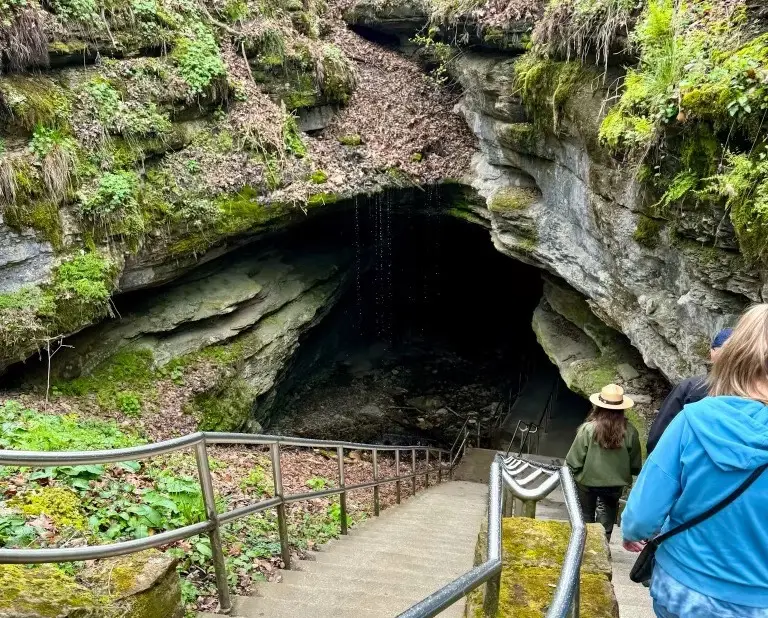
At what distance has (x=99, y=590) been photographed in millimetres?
2508

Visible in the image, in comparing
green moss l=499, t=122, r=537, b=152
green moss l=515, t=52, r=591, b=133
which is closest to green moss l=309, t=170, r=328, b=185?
green moss l=499, t=122, r=537, b=152

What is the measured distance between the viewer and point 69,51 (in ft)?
25.6

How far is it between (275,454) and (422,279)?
14.7 meters

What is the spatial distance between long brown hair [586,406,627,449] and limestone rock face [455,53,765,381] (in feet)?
7.63

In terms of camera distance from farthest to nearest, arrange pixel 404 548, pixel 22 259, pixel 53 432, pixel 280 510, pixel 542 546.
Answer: pixel 22 259 < pixel 53 432 < pixel 404 548 < pixel 280 510 < pixel 542 546

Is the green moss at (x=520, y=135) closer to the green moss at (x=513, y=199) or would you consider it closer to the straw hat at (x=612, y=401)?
the green moss at (x=513, y=199)

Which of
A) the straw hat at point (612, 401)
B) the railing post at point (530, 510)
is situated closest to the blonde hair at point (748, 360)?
the railing post at point (530, 510)

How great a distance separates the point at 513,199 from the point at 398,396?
7.01m

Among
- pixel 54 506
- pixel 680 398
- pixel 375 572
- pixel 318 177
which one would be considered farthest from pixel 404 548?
pixel 318 177

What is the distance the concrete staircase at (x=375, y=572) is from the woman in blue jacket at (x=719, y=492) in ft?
5.61

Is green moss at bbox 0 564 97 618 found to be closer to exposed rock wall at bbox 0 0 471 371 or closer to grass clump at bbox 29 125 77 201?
exposed rock wall at bbox 0 0 471 371

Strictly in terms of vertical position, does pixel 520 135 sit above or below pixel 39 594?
above

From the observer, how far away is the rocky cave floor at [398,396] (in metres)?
13.7

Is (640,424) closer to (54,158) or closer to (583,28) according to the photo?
(583,28)
